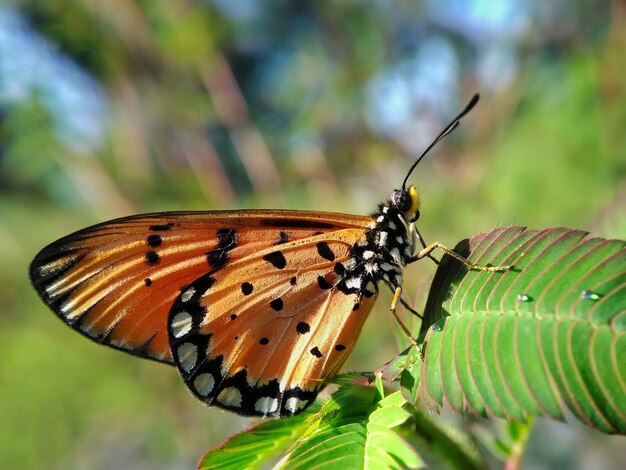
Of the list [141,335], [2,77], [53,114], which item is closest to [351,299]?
[141,335]

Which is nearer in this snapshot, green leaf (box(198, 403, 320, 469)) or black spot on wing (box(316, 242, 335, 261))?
green leaf (box(198, 403, 320, 469))

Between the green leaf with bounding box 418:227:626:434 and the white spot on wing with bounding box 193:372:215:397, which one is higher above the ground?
the white spot on wing with bounding box 193:372:215:397

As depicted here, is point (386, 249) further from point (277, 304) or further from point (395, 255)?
point (277, 304)

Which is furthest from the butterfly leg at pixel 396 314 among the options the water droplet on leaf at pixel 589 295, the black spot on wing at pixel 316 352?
the water droplet on leaf at pixel 589 295

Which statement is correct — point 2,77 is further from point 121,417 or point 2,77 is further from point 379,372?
point 121,417

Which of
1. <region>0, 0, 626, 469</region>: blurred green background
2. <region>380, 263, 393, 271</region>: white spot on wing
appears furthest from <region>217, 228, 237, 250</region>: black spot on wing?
<region>0, 0, 626, 469</region>: blurred green background

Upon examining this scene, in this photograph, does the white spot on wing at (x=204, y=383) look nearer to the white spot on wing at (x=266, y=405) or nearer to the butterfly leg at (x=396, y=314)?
the white spot on wing at (x=266, y=405)

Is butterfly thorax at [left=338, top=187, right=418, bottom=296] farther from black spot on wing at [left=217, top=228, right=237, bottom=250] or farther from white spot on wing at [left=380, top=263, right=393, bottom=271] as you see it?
black spot on wing at [left=217, top=228, right=237, bottom=250]
